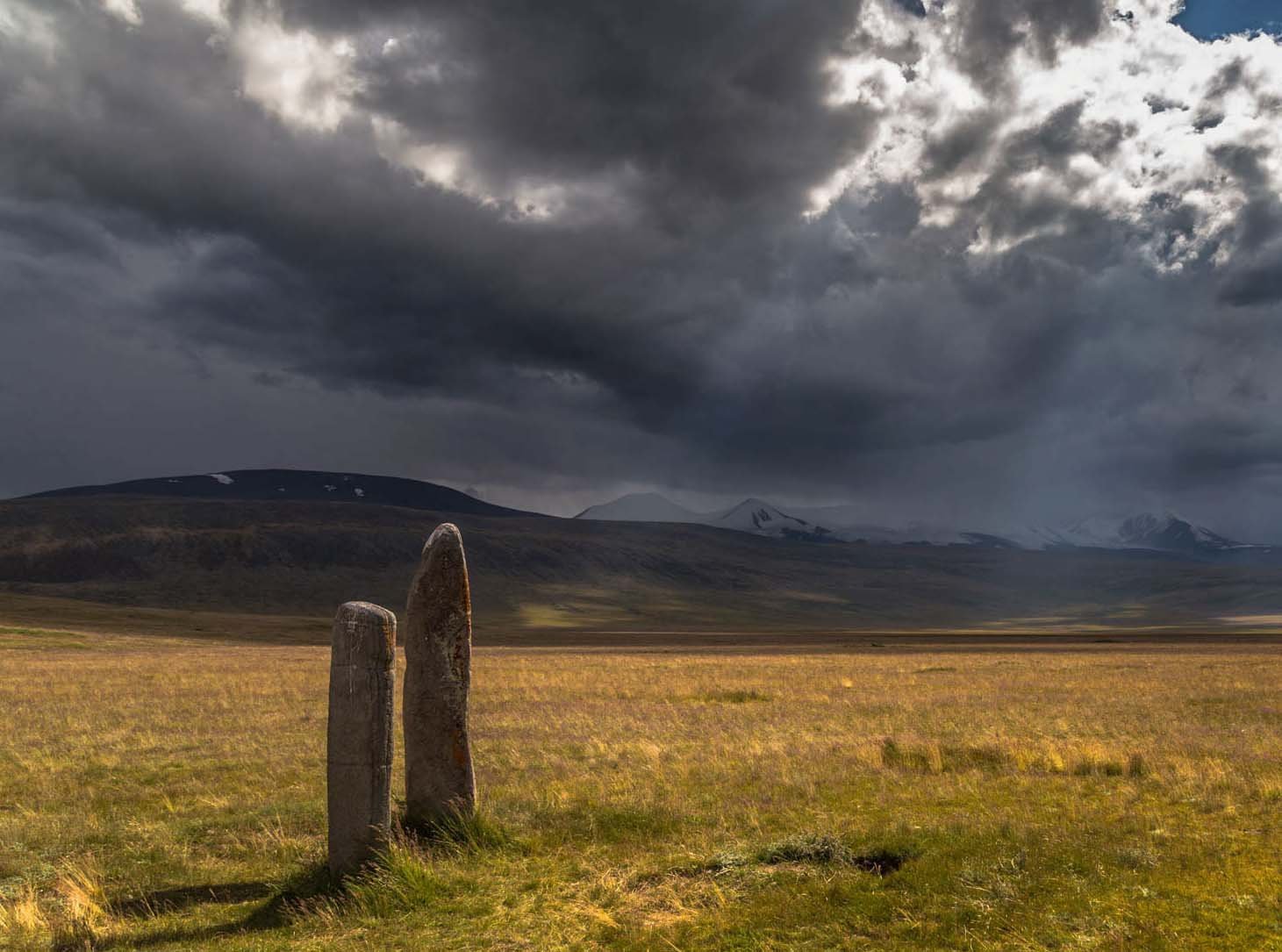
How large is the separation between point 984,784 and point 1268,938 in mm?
7306

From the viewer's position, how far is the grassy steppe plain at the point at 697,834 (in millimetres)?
8992

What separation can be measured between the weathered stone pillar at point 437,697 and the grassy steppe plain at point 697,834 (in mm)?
606

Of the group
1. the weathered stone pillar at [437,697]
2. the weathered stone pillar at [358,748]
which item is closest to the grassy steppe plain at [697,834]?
the weathered stone pillar at [358,748]

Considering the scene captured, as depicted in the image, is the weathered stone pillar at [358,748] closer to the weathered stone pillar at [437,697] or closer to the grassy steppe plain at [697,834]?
the grassy steppe plain at [697,834]

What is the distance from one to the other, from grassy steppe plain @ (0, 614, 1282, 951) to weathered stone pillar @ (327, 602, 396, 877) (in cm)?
43

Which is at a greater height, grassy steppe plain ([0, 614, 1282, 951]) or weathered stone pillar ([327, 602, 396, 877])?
weathered stone pillar ([327, 602, 396, 877])

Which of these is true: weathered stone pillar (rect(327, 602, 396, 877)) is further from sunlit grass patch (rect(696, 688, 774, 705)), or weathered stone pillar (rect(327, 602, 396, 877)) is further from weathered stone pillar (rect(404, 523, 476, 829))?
sunlit grass patch (rect(696, 688, 774, 705))

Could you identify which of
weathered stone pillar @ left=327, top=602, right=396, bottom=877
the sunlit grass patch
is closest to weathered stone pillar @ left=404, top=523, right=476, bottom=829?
weathered stone pillar @ left=327, top=602, right=396, bottom=877

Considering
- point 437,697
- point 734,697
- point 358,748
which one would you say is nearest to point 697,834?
point 437,697

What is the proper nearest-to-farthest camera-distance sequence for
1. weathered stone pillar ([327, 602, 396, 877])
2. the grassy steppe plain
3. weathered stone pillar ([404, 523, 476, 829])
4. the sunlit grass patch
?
the grassy steppe plain, weathered stone pillar ([327, 602, 396, 877]), weathered stone pillar ([404, 523, 476, 829]), the sunlit grass patch

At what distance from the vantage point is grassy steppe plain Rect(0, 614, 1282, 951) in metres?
8.99

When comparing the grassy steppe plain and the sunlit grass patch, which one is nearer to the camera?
the grassy steppe plain

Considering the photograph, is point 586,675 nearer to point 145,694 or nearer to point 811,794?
point 145,694

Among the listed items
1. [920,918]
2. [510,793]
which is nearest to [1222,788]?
[920,918]
